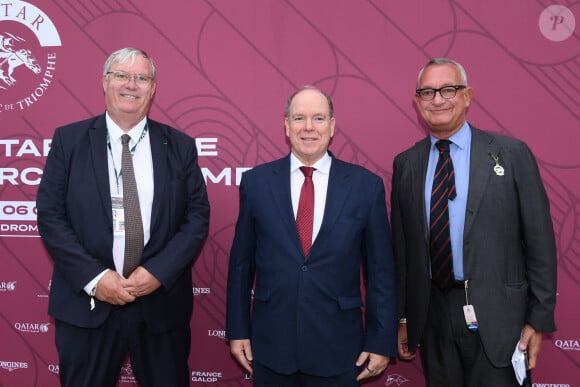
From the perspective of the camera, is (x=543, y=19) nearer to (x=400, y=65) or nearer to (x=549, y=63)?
(x=549, y=63)

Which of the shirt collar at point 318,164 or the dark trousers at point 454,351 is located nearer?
the dark trousers at point 454,351

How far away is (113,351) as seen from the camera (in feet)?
6.59

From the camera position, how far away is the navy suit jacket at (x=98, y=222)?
6.41 ft

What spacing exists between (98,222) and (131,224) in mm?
132

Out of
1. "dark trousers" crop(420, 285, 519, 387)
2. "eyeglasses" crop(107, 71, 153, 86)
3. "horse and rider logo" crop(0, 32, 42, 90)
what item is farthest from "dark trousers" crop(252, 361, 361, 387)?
"horse and rider logo" crop(0, 32, 42, 90)

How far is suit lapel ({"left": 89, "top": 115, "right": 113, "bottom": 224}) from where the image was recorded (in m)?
1.98

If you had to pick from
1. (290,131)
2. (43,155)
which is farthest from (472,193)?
(43,155)

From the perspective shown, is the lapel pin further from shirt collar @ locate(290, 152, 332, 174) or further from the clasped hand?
the clasped hand

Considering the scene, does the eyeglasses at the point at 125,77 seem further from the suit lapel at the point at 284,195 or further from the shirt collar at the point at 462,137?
the shirt collar at the point at 462,137

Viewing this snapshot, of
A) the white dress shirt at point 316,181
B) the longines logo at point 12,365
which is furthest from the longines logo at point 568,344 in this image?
the longines logo at point 12,365

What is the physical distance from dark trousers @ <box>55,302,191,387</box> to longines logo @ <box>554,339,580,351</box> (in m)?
2.08

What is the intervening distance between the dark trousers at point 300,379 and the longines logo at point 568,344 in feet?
4.65

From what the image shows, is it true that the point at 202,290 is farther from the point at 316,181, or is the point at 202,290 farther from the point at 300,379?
the point at 316,181

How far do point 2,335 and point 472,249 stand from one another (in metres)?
2.83
